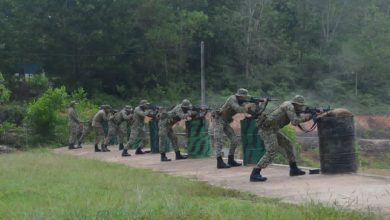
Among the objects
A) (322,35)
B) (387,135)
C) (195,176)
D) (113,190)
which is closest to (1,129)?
(195,176)

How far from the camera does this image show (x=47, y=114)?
28.6 m

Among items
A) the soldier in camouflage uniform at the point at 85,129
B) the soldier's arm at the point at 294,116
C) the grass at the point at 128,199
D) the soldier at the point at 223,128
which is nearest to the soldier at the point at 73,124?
the soldier in camouflage uniform at the point at 85,129

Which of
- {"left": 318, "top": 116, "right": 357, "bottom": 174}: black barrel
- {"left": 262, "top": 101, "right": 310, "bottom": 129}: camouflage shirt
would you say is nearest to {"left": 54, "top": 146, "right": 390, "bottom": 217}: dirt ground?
{"left": 318, "top": 116, "right": 357, "bottom": 174}: black barrel

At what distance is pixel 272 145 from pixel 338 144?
1297 millimetres

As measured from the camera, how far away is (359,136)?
130ft

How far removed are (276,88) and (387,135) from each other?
14.6m

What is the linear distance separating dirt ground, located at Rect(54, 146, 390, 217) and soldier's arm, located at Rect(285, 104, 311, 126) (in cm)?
107

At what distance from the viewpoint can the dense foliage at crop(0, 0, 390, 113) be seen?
1876 inches

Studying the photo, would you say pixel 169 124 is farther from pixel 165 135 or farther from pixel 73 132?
pixel 73 132

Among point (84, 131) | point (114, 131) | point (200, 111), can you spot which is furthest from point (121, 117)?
point (200, 111)

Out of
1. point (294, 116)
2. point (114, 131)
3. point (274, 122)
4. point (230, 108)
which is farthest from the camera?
point (114, 131)

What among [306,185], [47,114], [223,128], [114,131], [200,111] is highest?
[47,114]

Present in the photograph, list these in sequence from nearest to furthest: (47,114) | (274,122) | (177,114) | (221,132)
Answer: (274,122) → (221,132) → (177,114) → (47,114)

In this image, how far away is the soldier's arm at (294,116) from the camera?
11555mm
